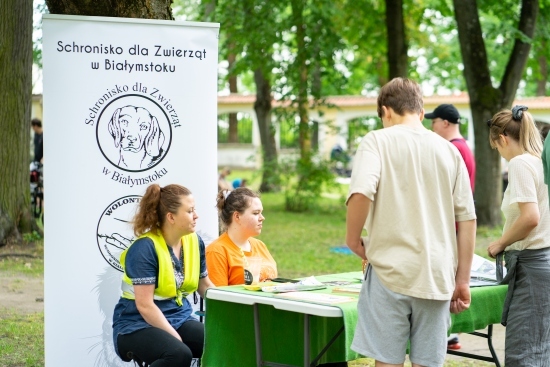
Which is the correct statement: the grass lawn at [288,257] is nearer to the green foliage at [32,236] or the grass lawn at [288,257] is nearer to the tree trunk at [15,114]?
the green foliage at [32,236]

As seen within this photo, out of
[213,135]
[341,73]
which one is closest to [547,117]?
[341,73]

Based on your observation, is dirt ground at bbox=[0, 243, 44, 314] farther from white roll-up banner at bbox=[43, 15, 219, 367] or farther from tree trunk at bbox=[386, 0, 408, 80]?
tree trunk at bbox=[386, 0, 408, 80]

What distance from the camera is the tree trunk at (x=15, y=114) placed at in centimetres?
1073

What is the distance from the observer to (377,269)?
11.8 ft

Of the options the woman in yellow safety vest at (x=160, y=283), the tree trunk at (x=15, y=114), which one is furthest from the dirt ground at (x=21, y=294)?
the woman in yellow safety vest at (x=160, y=283)

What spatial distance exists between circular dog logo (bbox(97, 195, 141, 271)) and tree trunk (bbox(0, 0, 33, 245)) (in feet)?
20.8

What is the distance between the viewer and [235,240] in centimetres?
493

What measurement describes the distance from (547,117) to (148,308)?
2997 cm

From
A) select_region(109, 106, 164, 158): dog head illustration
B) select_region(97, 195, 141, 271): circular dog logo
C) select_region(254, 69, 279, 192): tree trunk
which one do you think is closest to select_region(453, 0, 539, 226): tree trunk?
select_region(254, 69, 279, 192): tree trunk

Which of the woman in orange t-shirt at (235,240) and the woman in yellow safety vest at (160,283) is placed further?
the woman in orange t-shirt at (235,240)

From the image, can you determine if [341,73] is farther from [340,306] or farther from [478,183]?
[340,306]

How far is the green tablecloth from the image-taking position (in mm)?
4457

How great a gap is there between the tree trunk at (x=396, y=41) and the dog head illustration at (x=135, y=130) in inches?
396

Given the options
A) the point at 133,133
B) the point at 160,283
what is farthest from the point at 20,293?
the point at 160,283
